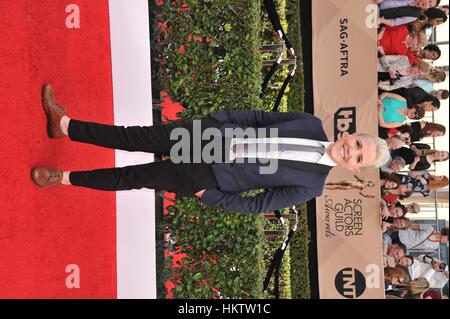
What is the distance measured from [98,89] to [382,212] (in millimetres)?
3817

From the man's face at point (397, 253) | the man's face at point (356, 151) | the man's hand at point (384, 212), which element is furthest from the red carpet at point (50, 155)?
the man's face at point (397, 253)

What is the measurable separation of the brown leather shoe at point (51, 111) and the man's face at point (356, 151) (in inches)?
82.4

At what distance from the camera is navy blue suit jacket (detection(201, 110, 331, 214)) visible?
329 centimetres

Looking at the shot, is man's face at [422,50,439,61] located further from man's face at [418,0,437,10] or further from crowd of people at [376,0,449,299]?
man's face at [418,0,437,10]

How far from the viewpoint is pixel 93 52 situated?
15.2ft

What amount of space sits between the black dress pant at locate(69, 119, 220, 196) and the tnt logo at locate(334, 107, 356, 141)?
339 centimetres

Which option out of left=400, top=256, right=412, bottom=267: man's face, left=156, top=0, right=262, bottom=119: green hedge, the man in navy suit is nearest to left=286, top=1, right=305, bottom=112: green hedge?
left=156, top=0, right=262, bottom=119: green hedge

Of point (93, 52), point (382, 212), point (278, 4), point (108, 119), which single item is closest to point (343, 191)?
point (382, 212)

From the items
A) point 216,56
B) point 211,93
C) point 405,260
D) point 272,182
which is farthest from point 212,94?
point 405,260

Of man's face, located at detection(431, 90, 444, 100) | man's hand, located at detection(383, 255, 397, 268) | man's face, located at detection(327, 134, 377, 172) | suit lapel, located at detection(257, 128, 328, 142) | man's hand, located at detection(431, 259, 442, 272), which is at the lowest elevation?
man's hand, located at detection(431, 259, 442, 272)

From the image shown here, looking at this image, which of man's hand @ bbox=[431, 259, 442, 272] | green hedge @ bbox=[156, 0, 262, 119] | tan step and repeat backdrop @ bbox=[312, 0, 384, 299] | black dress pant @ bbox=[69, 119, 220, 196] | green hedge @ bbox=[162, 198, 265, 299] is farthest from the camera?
man's hand @ bbox=[431, 259, 442, 272]

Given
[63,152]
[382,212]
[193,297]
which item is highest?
[63,152]

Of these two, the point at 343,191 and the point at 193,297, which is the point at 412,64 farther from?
the point at 193,297

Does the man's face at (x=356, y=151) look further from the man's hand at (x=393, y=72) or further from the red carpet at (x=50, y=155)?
the man's hand at (x=393, y=72)
